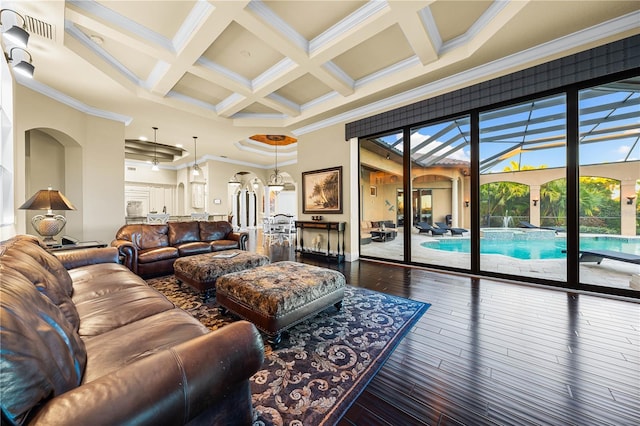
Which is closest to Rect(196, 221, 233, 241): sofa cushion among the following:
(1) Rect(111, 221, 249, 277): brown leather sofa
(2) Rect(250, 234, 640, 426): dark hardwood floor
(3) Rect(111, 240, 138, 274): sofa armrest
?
(1) Rect(111, 221, 249, 277): brown leather sofa

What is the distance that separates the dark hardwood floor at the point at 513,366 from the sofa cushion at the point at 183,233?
4048mm

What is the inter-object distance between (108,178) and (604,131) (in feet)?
26.3

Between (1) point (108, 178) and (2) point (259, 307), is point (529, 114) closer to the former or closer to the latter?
(2) point (259, 307)

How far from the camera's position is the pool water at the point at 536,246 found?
3088mm

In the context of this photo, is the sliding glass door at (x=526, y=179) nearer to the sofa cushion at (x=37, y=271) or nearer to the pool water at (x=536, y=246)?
the pool water at (x=536, y=246)

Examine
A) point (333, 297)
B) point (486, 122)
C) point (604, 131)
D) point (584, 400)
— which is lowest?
point (584, 400)

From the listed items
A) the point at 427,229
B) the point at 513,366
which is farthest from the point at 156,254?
the point at 427,229

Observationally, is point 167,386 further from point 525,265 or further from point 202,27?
point 525,265

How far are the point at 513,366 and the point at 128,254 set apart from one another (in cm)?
449

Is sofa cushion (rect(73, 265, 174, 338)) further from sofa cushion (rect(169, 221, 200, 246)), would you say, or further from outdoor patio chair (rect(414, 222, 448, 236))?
outdoor patio chair (rect(414, 222, 448, 236))

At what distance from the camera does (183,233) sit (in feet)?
14.7

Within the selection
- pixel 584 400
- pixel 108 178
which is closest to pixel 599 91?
pixel 584 400

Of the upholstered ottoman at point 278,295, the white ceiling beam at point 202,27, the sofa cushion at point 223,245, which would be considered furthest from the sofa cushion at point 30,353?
the sofa cushion at point 223,245

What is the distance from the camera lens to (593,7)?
242 cm
